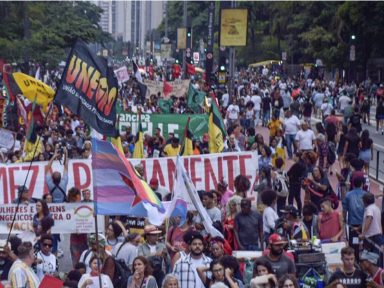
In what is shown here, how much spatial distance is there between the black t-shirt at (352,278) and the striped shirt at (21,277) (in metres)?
2.52

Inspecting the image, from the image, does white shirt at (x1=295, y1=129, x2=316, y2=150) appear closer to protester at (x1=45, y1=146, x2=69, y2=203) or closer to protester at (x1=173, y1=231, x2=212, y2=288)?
protester at (x1=45, y1=146, x2=69, y2=203)

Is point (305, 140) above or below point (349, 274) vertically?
below

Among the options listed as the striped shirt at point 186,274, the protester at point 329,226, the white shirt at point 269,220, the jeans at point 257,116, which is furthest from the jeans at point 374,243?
the jeans at point 257,116

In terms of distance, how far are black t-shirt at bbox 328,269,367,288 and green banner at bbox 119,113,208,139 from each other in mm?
12265

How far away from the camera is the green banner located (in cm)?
2252

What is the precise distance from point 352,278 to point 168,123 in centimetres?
1338

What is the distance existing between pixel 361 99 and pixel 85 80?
3015cm

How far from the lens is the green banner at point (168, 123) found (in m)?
22.5

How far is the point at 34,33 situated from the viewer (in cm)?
6569

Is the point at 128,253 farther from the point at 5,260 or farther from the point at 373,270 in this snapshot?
the point at 373,270

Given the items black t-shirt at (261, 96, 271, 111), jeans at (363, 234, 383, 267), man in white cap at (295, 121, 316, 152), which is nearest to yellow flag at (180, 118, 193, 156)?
man in white cap at (295, 121, 316, 152)

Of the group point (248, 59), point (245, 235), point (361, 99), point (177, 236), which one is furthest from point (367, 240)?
point (248, 59)

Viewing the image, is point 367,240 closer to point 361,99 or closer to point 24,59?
point 361,99

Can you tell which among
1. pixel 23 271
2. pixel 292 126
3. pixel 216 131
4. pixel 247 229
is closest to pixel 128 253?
pixel 247 229
